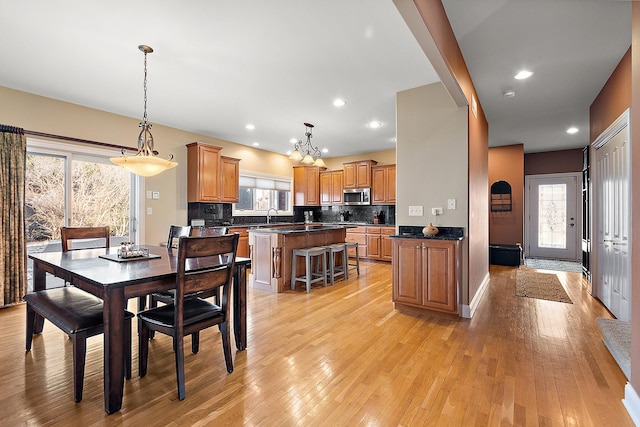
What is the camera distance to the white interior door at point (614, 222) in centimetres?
298

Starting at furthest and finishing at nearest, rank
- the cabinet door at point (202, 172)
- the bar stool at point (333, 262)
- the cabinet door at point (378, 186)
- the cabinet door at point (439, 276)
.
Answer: the cabinet door at point (378, 186) < the cabinet door at point (202, 172) < the bar stool at point (333, 262) < the cabinet door at point (439, 276)

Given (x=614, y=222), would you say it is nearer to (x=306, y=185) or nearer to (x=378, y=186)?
(x=378, y=186)

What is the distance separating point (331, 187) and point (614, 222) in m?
5.54

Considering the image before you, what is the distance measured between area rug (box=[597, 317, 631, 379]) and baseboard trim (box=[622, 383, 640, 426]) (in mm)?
250

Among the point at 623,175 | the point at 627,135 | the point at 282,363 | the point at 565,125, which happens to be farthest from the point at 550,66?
the point at 282,363

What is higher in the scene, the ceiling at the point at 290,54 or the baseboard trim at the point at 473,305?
the ceiling at the point at 290,54

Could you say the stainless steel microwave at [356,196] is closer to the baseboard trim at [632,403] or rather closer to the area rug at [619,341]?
the area rug at [619,341]

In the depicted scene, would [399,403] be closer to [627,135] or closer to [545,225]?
[627,135]

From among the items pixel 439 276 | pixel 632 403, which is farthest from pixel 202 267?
pixel 632 403

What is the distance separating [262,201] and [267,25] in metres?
5.20

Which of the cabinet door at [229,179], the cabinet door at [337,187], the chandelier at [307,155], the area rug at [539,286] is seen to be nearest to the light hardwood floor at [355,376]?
the area rug at [539,286]

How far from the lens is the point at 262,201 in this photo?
7.45 meters

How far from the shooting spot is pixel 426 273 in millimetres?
3322

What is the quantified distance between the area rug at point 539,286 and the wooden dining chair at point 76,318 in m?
4.75
